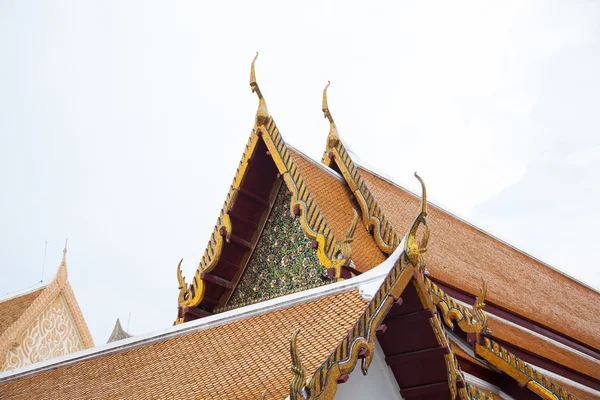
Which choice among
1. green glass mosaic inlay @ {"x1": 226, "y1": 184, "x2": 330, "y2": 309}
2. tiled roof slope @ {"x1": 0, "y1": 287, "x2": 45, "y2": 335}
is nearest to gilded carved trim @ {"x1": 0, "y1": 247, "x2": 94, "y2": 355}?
tiled roof slope @ {"x1": 0, "y1": 287, "x2": 45, "y2": 335}

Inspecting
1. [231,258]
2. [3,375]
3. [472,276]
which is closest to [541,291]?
[472,276]

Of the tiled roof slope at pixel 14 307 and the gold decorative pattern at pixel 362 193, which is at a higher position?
the gold decorative pattern at pixel 362 193

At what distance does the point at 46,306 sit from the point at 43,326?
0.33m

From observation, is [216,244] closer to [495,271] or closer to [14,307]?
[495,271]

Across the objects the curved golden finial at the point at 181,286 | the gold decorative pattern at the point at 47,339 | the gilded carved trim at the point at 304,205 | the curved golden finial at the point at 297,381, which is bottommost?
the gold decorative pattern at the point at 47,339

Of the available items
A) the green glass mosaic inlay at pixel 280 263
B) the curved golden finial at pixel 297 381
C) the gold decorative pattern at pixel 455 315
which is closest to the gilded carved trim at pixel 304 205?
the green glass mosaic inlay at pixel 280 263

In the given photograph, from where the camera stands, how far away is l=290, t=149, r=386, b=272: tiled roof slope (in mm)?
6270

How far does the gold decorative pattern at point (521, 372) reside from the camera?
5.51 meters

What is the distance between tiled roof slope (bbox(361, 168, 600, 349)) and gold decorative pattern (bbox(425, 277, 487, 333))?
1089 millimetres

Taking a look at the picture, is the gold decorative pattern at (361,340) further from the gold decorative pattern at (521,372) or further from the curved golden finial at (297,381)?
the gold decorative pattern at (521,372)

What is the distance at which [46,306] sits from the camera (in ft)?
42.8

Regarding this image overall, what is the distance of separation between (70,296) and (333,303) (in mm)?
9907

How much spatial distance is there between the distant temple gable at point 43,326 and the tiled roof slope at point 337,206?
6.69 meters

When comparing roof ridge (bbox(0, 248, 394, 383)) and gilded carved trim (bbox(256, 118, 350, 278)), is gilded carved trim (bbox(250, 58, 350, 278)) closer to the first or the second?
gilded carved trim (bbox(256, 118, 350, 278))
